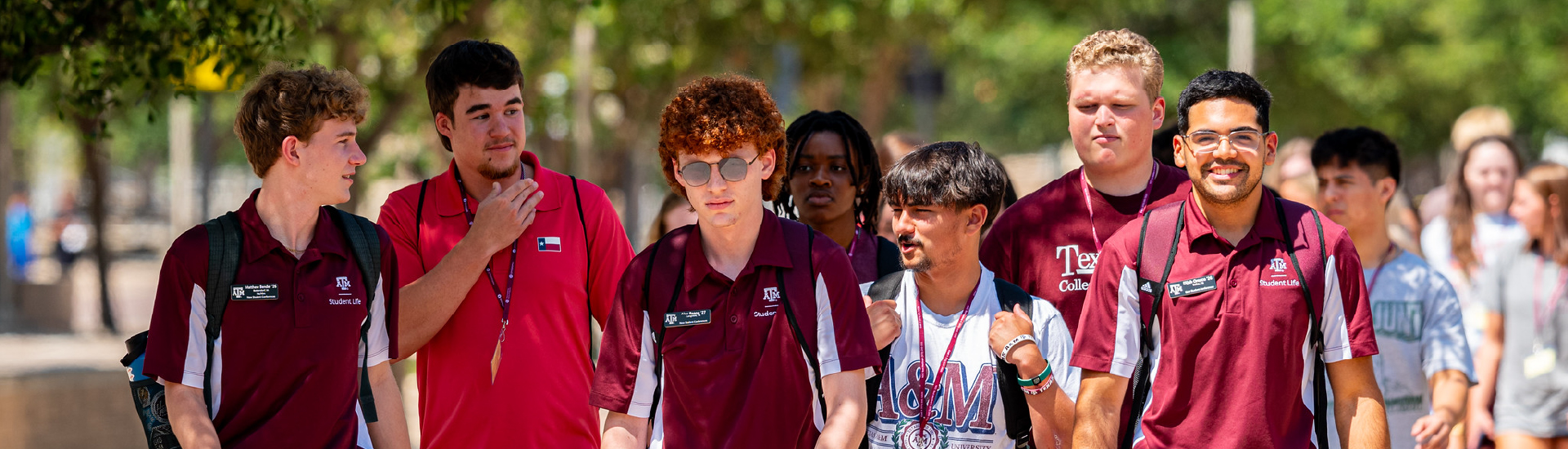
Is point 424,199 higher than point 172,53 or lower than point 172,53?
lower

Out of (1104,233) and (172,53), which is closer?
(1104,233)

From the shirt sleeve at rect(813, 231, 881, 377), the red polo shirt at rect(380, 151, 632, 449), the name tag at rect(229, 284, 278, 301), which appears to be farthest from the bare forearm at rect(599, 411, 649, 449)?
the name tag at rect(229, 284, 278, 301)

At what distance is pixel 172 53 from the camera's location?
5812 millimetres

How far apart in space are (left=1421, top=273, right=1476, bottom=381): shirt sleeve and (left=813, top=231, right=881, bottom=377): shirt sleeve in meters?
2.86

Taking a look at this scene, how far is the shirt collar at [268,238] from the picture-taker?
3904mm

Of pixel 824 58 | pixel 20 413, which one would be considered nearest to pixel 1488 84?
pixel 824 58

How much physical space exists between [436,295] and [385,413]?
1.45ft

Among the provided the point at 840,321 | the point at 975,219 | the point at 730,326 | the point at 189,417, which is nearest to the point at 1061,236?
the point at 975,219

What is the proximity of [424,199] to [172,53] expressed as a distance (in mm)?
1726

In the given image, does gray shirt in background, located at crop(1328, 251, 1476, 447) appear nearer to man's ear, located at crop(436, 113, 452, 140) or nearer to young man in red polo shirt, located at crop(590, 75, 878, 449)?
young man in red polo shirt, located at crop(590, 75, 878, 449)

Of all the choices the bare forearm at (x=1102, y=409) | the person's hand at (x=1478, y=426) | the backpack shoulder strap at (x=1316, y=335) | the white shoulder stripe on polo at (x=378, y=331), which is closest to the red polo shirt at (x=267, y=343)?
the white shoulder stripe on polo at (x=378, y=331)

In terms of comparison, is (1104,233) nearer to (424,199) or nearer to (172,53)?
(424,199)

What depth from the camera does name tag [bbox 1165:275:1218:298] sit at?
3.95m

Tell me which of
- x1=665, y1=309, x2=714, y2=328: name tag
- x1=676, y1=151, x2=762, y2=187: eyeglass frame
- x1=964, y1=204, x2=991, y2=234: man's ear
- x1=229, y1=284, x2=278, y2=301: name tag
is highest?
x1=676, y1=151, x2=762, y2=187: eyeglass frame
